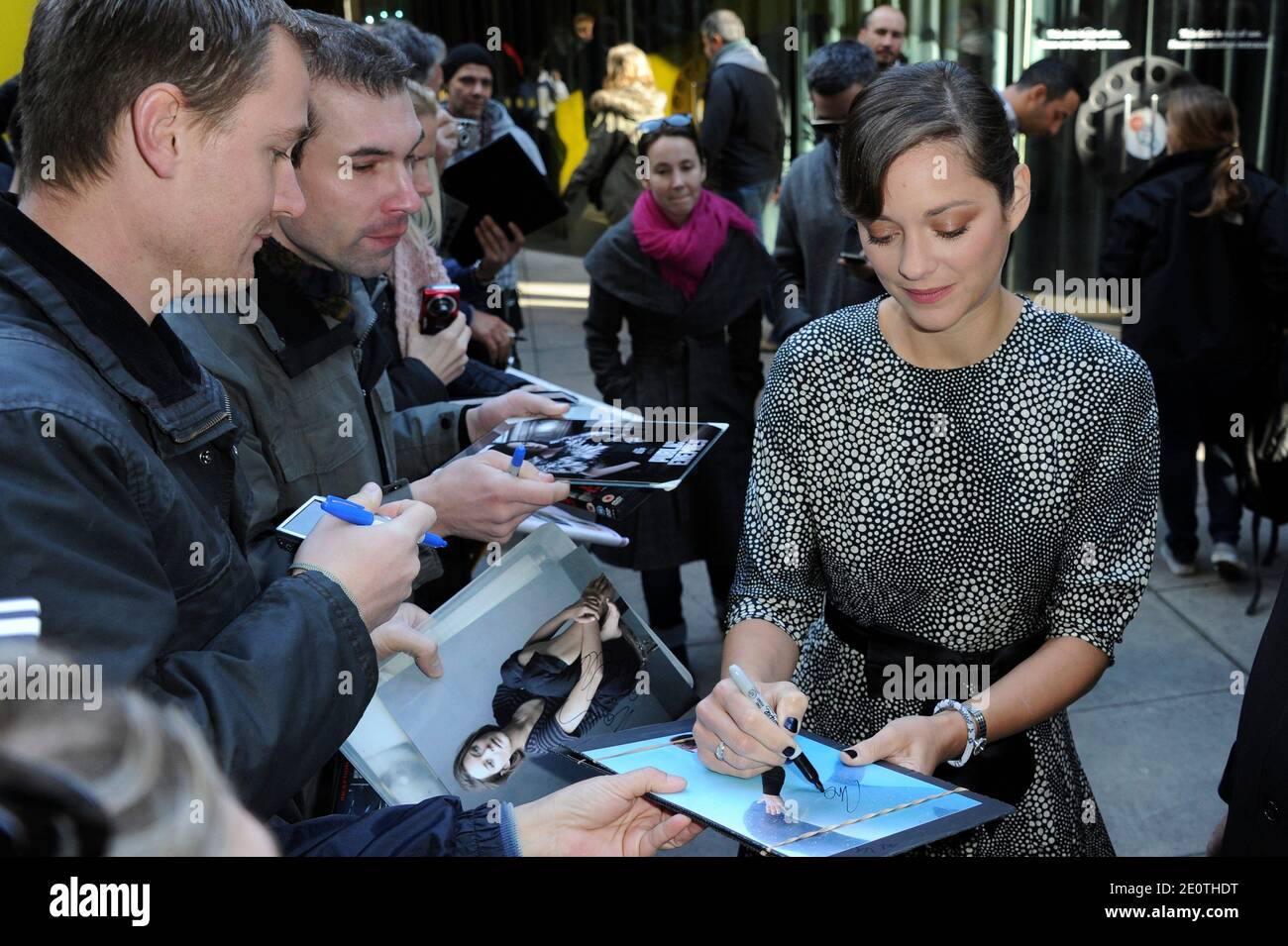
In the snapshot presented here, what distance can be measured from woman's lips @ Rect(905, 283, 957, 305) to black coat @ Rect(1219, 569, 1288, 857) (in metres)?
0.71

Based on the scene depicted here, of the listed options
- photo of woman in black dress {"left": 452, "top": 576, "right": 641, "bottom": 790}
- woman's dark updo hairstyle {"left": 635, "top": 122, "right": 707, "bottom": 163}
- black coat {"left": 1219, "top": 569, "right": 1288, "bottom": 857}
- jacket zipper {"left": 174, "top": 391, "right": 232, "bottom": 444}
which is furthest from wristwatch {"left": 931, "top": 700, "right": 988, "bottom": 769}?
woman's dark updo hairstyle {"left": 635, "top": 122, "right": 707, "bottom": 163}

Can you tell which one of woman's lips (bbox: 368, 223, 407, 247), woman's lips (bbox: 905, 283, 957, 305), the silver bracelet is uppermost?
woman's lips (bbox: 368, 223, 407, 247)

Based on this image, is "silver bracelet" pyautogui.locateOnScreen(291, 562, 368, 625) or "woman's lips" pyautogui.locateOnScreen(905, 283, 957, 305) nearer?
"silver bracelet" pyautogui.locateOnScreen(291, 562, 368, 625)

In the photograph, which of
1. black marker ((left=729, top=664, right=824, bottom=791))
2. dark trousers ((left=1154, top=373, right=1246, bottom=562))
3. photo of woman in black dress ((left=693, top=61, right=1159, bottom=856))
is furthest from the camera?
dark trousers ((left=1154, top=373, right=1246, bottom=562))

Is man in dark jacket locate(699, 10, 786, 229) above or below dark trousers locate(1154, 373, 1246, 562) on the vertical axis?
above

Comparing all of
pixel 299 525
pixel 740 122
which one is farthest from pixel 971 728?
pixel 740 122

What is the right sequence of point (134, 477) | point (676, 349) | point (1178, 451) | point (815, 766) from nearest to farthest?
1. point (134, 477)
2. point (815, 766)
3. point (676, 349)
4. point (1178, 451)

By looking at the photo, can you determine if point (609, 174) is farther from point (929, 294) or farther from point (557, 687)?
point (557, 687)

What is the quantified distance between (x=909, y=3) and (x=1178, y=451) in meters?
5.58

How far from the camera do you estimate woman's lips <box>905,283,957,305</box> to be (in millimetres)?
→ 2057

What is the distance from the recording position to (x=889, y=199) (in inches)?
80.9

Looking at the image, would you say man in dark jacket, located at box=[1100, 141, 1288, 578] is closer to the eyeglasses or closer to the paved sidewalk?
the paved sidewalk
